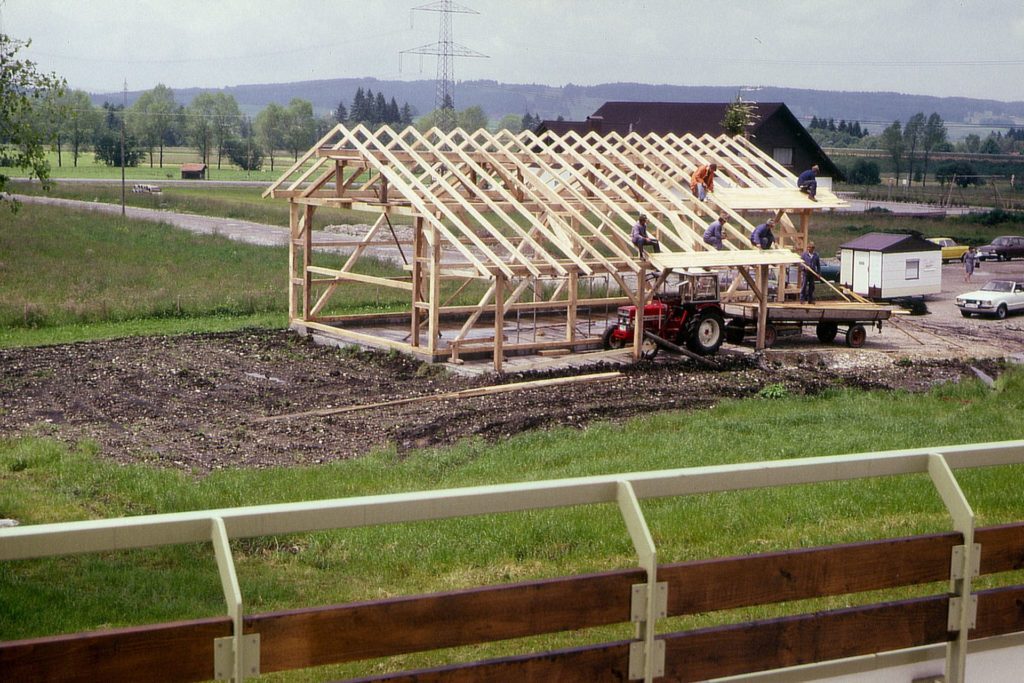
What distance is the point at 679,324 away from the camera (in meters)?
22.4

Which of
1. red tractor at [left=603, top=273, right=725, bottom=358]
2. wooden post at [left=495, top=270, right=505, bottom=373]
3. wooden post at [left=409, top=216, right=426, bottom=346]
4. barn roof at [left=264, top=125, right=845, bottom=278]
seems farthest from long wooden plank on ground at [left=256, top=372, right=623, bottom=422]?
wooden post at [left=409, top=216, right=426, bottom=346]

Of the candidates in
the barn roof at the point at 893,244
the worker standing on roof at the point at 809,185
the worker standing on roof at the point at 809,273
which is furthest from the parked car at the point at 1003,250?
the worker standing on roof at the point at 809,185

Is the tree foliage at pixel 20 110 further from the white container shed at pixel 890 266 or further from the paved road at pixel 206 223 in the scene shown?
the paved road at pixel 206 223

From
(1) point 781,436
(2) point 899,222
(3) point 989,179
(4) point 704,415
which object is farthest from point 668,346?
(3) point 989,179

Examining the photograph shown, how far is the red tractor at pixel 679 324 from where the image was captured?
22.3 m

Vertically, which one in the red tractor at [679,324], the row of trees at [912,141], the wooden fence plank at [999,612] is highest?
the row of trees at [912,141]

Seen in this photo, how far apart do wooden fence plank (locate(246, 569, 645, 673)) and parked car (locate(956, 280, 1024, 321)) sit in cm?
3055

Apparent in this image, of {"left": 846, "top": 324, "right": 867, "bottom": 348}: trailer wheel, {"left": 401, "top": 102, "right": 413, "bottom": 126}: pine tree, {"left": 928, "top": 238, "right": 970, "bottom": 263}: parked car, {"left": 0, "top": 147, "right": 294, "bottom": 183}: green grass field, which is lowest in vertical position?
{"left": 846, "top": 324, "right": 867, "bottom": 348}: trailer wheel

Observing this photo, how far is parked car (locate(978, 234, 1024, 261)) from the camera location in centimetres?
4794

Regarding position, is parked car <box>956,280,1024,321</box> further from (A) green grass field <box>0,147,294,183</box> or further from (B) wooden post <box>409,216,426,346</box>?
(A) green grass field <box>0,147,294,183</box>

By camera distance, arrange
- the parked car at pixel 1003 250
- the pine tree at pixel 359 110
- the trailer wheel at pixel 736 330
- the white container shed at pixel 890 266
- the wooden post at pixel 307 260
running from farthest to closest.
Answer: the pine tree at pixel 359 110 → the parked car at pixel 1003 250 → the white container shed at pixel 890 266 → the trailer wheel at pixel 736 330 → the wooden post at pixel 307 260

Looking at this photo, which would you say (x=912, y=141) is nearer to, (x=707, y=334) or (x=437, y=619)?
(x=707, y=334)

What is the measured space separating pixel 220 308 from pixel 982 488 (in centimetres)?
2102

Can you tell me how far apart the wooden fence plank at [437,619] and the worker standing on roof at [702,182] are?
21685mm
